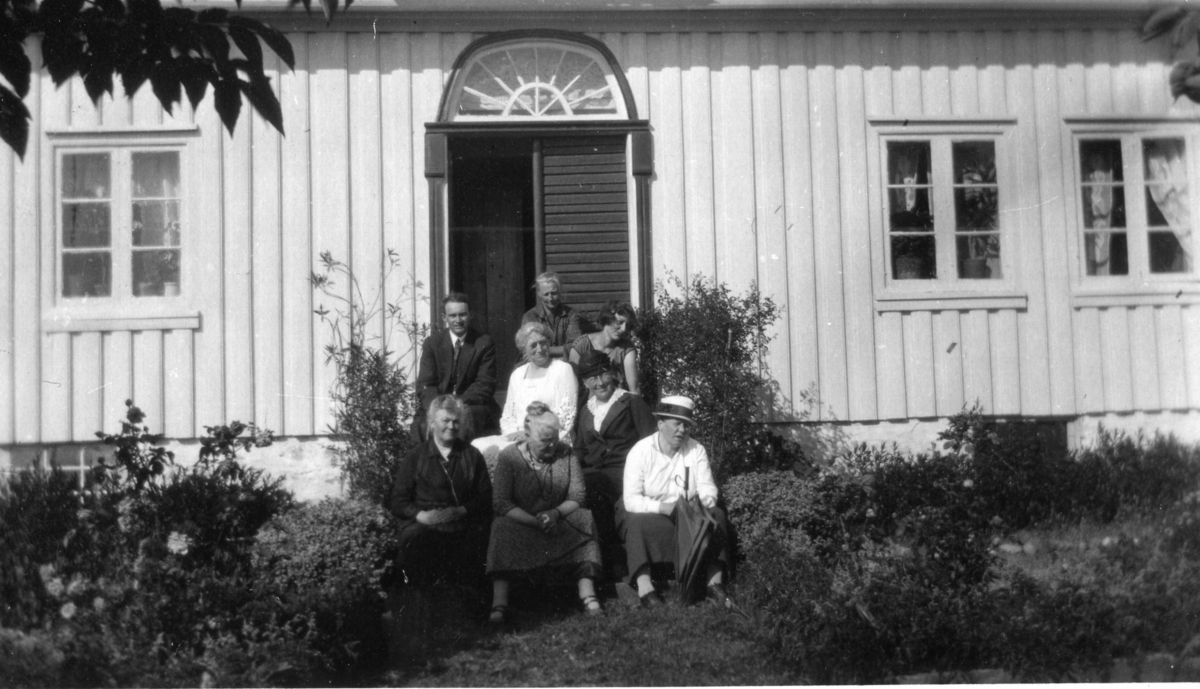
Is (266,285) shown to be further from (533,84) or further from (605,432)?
(605,432)

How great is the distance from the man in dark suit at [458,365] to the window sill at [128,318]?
1604 mm

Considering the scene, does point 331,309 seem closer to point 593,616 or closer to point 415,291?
point 415,291

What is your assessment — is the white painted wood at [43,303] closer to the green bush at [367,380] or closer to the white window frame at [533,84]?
the green bush at [367,380]

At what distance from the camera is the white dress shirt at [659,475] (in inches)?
233

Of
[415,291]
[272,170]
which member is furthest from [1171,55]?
[272,170]

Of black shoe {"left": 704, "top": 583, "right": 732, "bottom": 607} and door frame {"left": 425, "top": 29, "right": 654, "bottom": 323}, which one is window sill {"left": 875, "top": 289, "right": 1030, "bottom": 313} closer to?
door frame {"left": 425, "top": 29, "right": 654, "bottom": 323}

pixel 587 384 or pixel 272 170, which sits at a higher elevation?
pixel 272 170

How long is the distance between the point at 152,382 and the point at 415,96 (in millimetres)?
2625

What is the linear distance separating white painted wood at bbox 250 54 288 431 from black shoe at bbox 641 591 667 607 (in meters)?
3.03

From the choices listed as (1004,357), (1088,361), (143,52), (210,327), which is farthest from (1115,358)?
(143,52)

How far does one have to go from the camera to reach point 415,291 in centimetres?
754

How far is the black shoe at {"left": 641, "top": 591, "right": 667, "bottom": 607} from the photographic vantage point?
5645 mm

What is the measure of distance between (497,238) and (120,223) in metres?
2.62

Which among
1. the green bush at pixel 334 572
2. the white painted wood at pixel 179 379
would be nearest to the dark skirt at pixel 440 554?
the green bush at pixel 334 572
